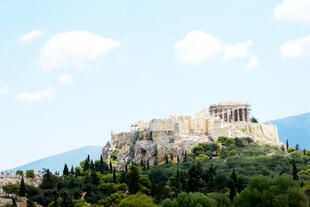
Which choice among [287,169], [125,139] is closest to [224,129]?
[125,139]

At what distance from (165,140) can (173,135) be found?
231 cm

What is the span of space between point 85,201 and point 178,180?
49.8 ft

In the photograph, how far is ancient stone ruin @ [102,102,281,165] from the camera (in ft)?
Result: 367

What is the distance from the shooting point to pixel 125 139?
125000 mm

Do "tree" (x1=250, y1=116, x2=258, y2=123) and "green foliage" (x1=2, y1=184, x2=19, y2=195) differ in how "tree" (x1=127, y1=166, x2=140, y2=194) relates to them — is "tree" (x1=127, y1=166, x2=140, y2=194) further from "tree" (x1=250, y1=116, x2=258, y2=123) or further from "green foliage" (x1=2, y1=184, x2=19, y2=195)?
"tree" (x1=250, y1=116, x2=258, y2=123)

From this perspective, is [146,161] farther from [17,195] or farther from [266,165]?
[17,195]

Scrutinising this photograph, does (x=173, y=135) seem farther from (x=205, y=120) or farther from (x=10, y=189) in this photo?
Answer: (x=10, y=189)

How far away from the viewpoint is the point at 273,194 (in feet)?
173

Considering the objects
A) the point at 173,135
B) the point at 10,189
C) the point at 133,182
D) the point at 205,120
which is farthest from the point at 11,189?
the point at 205,120

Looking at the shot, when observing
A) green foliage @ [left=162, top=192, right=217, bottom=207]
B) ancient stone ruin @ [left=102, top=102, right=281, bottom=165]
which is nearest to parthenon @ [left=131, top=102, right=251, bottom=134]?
ancient stone ruin @ [left=102, top=102, right=281, bottom=165]

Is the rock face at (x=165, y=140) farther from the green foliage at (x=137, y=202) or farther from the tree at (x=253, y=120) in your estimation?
the green foliage at (x=137, y=202)

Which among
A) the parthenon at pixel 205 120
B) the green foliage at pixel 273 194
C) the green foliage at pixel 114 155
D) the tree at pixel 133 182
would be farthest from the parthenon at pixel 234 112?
the green foliage at pixel 273 194

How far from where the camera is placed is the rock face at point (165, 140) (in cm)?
11106

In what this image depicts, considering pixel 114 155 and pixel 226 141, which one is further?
pixel 114 155
